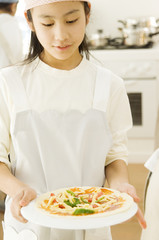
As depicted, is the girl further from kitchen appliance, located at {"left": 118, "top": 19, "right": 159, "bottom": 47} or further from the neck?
kitchen appliance, located at {"left": 118, "top": 19, "right": 159, "bottom": 47}

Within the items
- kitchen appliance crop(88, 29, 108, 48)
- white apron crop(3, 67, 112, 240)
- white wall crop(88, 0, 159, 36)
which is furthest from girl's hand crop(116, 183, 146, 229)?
white wall crop(88, 0, 159, 36)

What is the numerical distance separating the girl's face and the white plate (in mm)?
480

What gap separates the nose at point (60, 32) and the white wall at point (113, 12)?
3.96 meters

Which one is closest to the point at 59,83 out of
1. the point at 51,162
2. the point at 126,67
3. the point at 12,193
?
the point at 51,162

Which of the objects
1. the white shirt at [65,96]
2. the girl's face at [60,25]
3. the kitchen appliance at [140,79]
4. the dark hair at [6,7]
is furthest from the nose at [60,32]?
the kitchen appliance at [140,79]

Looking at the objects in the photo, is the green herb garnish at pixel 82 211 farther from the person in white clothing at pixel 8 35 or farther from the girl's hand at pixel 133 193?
the person in white clothing at pixel 8 35

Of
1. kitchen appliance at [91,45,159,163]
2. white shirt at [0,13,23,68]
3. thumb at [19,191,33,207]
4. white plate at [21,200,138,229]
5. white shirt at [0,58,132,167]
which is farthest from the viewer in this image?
kitchen appliance at [91,45,159,163]

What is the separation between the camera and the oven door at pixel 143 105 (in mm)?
4340

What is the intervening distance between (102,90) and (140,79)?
3023 millimetres

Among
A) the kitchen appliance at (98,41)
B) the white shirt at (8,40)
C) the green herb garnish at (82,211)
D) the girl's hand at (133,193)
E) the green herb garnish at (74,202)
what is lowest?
→ the kitchen appliance at (98,41)

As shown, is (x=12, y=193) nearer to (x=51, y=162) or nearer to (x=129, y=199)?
(x=51, y=162)

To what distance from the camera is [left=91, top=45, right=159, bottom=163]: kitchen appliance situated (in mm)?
4293

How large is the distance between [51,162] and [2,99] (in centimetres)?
24

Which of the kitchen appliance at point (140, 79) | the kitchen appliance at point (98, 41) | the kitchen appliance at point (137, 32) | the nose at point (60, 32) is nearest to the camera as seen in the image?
the nose at point (60, 32)
